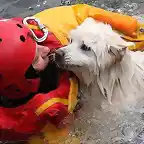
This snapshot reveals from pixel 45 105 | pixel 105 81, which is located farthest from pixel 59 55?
pixel 105 81

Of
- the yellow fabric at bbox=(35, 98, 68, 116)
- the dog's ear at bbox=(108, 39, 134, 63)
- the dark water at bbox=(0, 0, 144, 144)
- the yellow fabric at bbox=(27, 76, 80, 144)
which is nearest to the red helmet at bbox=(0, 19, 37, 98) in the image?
the yellow fabric at bbox=(35, 98, 68, 116)

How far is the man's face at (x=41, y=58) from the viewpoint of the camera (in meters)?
3.73

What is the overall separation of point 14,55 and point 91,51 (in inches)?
26.0

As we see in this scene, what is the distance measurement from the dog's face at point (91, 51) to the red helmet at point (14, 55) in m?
0.26

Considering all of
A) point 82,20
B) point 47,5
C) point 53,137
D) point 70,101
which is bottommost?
point 53,137

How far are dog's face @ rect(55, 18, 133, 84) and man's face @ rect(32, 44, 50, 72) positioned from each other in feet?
0.51

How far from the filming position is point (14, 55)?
3.54 meters

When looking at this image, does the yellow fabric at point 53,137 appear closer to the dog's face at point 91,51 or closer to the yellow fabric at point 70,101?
the yellow fabric at point 70,101

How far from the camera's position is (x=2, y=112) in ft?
12.2

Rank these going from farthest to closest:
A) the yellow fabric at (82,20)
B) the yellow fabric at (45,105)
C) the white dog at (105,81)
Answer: the yellow fabric at (82,20)
the white dog at (105,81)
the yellow fabric at (45,105)

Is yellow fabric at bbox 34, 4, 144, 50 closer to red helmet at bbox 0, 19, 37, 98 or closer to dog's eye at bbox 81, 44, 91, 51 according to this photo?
dog's eye at bbox 81, 44, 91, 51

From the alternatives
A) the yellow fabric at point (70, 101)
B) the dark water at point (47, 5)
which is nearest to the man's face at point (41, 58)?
the yellow fabric at point (70, 101)

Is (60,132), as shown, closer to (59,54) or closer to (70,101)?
(70,101)

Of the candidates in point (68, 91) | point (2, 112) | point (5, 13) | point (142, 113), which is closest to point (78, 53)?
point (68, 91)
